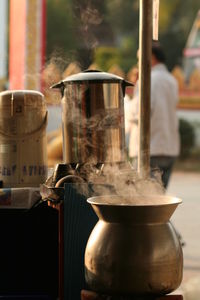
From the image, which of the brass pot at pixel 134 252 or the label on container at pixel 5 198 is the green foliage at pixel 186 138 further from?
the brass pot at pixel 134 252

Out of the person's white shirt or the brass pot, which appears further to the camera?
the person's white shirt

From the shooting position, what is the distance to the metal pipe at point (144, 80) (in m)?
3.35

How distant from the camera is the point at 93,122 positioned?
3.22 m

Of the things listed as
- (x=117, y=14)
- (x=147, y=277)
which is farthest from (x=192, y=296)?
(x=117, y=14)

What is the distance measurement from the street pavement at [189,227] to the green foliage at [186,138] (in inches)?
189

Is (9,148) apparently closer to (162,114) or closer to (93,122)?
(93,122)

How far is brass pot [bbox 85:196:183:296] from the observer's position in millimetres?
2477

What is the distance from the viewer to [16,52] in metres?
9.35

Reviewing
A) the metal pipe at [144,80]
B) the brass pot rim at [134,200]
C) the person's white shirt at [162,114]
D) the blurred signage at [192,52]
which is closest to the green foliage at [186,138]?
the blurred signage at [192,52]

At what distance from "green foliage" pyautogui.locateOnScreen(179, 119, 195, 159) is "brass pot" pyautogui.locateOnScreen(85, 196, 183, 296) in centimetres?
1758

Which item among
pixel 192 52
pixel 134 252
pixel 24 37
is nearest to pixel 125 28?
pixel 192 52

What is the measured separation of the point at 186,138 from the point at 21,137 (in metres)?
17.5

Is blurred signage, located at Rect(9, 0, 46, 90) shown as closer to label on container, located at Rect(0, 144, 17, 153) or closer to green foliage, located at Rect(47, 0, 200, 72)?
label on container, located at Rect(0, 144, 17, 153)

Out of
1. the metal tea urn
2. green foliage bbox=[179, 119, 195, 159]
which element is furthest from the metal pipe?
green foliage bbox=[179, 119, 195, 159]
